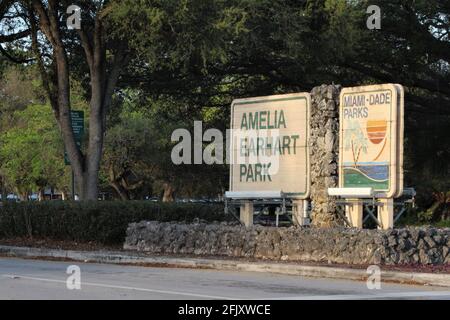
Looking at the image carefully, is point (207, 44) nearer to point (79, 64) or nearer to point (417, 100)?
point (79, 64)

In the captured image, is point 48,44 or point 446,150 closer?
point 48,44

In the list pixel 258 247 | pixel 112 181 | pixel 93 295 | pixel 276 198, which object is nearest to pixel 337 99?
pixel 276 198

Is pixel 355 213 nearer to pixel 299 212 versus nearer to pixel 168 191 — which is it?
pixel 299 212

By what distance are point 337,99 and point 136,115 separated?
130 feet

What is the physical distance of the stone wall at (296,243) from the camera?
715 inches

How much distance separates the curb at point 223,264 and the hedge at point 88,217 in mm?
1805

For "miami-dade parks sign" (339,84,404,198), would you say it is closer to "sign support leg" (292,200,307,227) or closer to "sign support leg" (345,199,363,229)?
"sign support leg" (345,199,363,229)

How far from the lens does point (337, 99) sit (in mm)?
20922

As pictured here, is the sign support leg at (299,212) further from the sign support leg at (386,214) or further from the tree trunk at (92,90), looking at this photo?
the tree trunk at (92,90)

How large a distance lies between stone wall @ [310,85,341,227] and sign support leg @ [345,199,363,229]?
0.48 m

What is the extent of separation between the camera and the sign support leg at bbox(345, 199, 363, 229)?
2002cm

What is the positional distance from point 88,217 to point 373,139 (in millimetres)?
9740

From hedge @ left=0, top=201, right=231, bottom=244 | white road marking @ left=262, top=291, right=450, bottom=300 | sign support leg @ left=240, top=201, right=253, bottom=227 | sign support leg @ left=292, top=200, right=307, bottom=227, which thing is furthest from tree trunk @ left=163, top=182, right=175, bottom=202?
white road marking @ left=262, top=291, right=450, bottom=300

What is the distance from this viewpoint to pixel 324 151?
67.8ft
